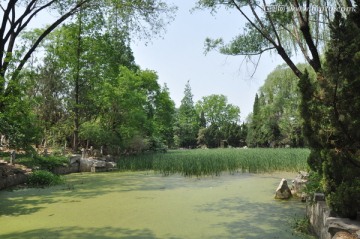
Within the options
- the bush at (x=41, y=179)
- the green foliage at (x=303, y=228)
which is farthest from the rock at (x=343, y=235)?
the bush at (x=41, y=179)

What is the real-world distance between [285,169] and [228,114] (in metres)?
35.8

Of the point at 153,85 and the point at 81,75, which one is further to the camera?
the point at 153,85

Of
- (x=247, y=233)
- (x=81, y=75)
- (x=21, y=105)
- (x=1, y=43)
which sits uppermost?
(x=81, y=75)

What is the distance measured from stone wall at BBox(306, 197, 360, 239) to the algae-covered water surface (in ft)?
1.29

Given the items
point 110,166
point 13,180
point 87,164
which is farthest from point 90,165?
point 13,180

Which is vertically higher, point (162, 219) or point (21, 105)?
point (21, 105)

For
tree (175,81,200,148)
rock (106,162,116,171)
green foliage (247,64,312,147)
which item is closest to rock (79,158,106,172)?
rock (106,162,116,171)

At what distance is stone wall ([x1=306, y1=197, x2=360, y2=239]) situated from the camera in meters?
2.95

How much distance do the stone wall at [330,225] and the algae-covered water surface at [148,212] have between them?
1.29 ft

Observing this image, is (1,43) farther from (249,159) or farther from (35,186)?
(249,159)

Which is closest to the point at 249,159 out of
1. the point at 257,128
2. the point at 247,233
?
the point at 247,233

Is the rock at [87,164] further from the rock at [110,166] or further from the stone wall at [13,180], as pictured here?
the stone wall at [13,180]

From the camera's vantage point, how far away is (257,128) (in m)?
31.1

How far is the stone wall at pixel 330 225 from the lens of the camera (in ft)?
9.66
